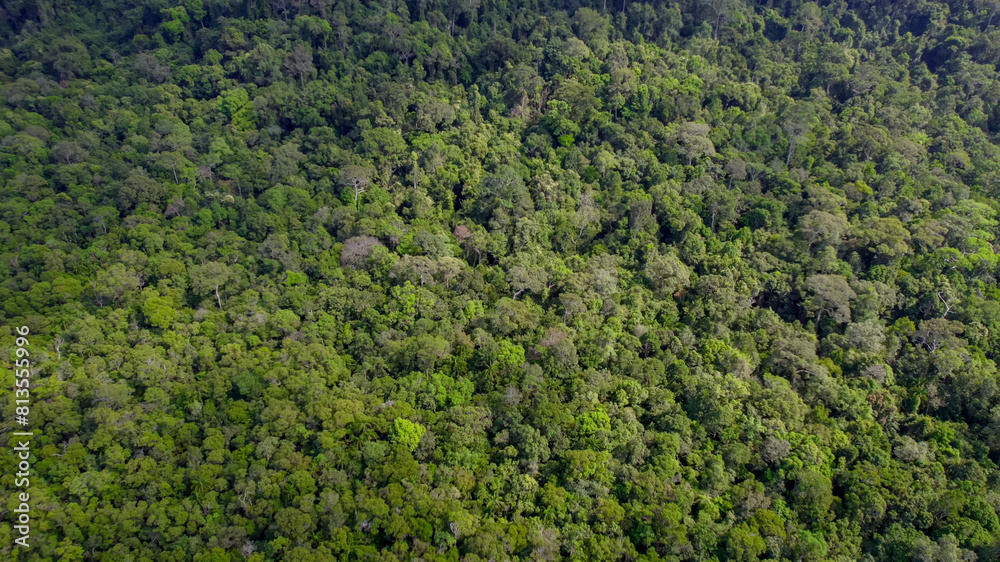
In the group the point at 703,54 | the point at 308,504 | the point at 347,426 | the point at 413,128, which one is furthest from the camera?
the point at 703,54

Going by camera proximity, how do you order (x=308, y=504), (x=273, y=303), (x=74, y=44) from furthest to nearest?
1. (x=74, y=44)
2. (x=273, y=303)
3. (x=308, y=504)

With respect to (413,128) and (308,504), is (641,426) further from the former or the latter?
(413,128)

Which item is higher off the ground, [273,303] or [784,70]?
[784,70]

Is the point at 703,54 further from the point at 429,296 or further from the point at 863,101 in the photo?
the point at 429,296

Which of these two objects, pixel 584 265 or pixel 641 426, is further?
pixel 584 265

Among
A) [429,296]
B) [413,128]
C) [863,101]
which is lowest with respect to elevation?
[429,296]

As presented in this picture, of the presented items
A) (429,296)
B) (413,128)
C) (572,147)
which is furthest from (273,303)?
(572,147)

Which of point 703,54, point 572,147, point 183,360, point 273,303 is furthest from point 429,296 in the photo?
point 703,54
